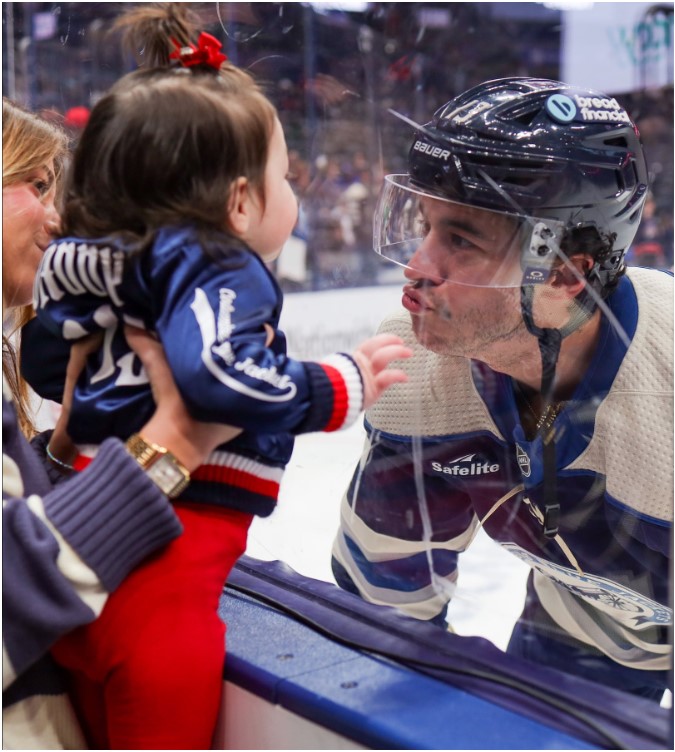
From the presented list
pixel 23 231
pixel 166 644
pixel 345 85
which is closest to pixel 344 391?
pixel 166 644

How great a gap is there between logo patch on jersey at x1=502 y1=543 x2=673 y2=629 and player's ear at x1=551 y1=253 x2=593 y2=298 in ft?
1.30

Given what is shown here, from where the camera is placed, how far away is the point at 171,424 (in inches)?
34.8

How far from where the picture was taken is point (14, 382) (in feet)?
4.18

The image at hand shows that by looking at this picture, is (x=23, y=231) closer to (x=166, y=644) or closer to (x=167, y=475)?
(x=167, y=475)

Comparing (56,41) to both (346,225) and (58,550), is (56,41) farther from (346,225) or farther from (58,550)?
(346,225)

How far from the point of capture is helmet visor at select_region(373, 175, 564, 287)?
1205mm

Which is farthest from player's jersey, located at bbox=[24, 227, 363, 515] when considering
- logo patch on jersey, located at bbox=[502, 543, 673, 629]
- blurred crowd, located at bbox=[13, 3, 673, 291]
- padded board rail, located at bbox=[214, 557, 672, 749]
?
logo patch on jersey, located at bbox=[502, 543, 673, 629]

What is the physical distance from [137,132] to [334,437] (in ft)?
2.45

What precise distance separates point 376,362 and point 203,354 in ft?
0.70

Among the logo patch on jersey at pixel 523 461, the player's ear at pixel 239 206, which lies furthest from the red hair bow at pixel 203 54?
the logo patch on jersey at pixel 523 461

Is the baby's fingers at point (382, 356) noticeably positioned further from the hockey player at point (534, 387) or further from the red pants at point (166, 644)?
the hockey player at point (534, 387)

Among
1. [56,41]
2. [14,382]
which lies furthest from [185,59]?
[56,41]

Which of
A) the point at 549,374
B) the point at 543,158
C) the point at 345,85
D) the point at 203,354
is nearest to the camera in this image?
the point at 203,354

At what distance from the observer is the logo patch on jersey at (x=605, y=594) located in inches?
50.6
